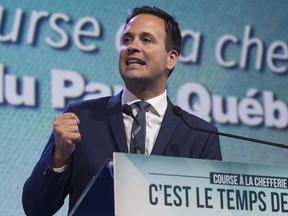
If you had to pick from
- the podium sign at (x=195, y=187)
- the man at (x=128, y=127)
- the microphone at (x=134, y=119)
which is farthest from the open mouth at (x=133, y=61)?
the podium sign at (x=195, y=187)

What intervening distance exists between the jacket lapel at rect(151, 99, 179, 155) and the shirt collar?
0.02 metres

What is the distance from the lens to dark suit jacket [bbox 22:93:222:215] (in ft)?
6.44

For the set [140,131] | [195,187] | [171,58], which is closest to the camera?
[195,187]

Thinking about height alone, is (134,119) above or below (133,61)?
below

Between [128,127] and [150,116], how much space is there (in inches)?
3.5

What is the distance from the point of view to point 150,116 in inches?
86.5

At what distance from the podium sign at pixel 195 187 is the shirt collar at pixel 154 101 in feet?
1.87

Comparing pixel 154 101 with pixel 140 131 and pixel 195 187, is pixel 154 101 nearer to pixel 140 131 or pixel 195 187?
pixel 140 131

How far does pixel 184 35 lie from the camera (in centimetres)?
333

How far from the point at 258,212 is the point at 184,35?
177 centimetres

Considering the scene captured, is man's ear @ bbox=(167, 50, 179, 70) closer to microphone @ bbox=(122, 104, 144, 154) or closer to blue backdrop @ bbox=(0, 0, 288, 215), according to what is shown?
microphone @ bbox=(122, 104, 144, 154)

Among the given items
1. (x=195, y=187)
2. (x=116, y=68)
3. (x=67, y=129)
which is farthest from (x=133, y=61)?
(x=116, y=68)

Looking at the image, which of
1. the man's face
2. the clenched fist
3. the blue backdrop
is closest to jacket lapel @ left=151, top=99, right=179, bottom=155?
the man's face

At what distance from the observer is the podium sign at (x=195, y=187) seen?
1.55 meters
